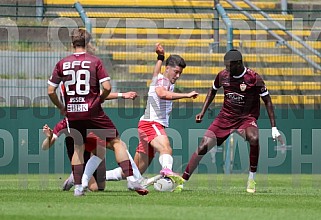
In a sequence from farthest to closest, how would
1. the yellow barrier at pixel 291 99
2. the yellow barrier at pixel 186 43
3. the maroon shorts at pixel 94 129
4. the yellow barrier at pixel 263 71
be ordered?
the yellow barrier at pixel 263 71 → the yellow barrier at pixel 186 43 → the yellow barrier at pixel 291 99 → the maroon shorts at pixel 94 129

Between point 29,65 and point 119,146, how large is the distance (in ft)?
34.5

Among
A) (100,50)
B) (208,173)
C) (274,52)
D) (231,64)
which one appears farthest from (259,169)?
(231,64)

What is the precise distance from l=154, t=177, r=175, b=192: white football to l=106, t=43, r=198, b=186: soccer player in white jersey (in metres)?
0.13

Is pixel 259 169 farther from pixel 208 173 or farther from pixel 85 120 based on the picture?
pixel 85 120

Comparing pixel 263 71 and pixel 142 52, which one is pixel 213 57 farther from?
pixel 142 52

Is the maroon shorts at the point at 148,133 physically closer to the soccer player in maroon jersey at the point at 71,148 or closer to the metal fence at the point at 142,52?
the soccer player in maroon jersey at the point at 71,148

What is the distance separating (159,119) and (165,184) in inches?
49.2

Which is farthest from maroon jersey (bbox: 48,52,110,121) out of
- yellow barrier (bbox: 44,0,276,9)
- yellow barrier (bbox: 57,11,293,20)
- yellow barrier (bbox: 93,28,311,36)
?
yellow barrier (bbox: 44,0,276,9)

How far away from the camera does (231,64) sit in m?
15.7

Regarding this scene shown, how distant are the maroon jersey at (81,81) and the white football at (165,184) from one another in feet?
7.80

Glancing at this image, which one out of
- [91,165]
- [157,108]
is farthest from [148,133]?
[91,165]

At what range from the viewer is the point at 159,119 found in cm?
1584

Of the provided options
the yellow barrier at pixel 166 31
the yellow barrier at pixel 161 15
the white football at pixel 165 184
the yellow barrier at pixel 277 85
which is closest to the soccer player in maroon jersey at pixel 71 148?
the white football at pixel 165 184

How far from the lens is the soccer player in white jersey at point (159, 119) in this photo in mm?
15359
